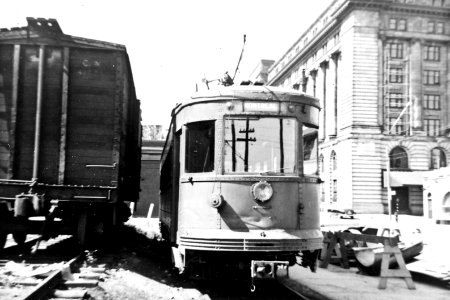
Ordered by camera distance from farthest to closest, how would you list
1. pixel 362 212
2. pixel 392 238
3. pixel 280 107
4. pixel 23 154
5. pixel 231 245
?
pixel 362 212 < pixel 392 238 < pixel 23 154 < pixel 280 107 < pixel 231 245

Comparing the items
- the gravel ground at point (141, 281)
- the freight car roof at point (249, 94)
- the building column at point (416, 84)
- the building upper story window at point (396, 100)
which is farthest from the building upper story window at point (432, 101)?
the freight car roof at point (249, 94)

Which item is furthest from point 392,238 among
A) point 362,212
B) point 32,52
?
point 362,212

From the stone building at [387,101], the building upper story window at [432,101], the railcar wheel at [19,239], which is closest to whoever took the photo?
the railcar wheel at [19,239]

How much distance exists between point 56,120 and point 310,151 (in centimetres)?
463

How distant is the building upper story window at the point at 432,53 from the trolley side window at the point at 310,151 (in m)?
45.6

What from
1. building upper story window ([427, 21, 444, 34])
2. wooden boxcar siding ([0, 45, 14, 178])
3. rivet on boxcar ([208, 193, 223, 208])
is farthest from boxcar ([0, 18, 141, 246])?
building upper story window ([427, 21, 444, 34])

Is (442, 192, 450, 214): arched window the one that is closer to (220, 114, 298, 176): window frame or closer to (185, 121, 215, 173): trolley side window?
(220, 114, 298, 176): window frame

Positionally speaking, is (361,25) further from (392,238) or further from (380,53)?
(392,238)

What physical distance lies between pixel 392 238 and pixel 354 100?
122ft

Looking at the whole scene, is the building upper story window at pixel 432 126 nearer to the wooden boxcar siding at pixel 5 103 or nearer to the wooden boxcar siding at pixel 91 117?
the wooden boxcar siding at pixel 91 117

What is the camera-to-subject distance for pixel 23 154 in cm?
836

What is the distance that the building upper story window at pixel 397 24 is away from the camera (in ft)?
152

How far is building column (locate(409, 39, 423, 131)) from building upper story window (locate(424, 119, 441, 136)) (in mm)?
845


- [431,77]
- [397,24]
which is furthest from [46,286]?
[431,77]
